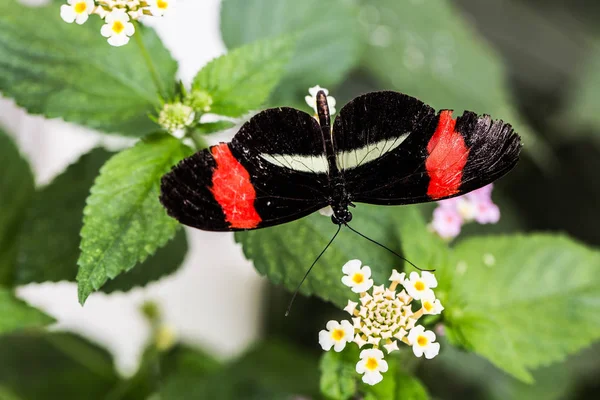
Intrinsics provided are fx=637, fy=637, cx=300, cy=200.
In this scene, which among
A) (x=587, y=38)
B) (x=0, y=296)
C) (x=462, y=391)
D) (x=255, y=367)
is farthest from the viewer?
(x=587, y=38)

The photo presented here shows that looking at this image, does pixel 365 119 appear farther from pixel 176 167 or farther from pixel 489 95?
pixel 489 95

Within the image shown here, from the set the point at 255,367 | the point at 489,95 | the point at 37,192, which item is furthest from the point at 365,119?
the point at 489,95

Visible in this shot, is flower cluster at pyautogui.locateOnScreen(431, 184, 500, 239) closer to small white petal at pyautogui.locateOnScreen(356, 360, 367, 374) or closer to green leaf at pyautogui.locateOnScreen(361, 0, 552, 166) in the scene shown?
small white petal at pyautogui.locateOnScreen(356, 360, 367, 374)

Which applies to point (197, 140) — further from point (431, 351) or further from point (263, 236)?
point (431, 351)

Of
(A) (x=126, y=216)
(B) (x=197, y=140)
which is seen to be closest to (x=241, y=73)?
(B) (x=197, y=140)

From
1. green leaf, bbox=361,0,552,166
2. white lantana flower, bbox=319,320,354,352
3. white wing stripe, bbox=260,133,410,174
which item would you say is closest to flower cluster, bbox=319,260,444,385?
white lantana flower, bbox=319,320,354,352

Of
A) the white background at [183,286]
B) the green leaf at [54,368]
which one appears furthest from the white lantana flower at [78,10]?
the white background at [183,286]

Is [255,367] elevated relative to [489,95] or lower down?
lower down
